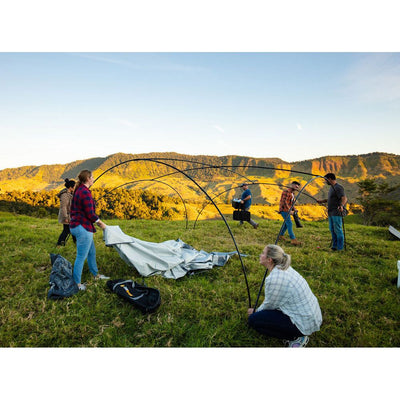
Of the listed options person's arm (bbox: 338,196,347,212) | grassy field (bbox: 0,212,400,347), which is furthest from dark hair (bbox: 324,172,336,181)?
grassy field (bbox: 0,212,400,347)

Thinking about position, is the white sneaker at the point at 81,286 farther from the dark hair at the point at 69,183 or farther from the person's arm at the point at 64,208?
the dark hair at the point at 69,183

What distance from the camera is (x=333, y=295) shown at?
156 inches

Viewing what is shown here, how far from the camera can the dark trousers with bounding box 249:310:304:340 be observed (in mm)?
2658

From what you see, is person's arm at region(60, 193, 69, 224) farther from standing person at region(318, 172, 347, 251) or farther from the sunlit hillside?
the sunlit hillside

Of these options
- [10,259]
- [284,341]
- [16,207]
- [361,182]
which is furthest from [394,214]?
[16,207]

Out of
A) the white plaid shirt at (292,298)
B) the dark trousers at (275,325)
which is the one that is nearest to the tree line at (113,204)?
the dark trousers at (275,325)

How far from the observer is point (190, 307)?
351cm

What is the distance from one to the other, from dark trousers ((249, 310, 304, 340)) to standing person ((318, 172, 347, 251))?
15.0 ft

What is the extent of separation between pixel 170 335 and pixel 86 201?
98.4 inches

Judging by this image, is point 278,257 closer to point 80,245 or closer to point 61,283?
point 80,245

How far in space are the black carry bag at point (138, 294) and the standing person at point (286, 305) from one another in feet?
5.47

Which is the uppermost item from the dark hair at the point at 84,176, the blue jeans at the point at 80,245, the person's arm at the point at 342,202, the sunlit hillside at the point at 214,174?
the sunlit hillside at the point at 214,174

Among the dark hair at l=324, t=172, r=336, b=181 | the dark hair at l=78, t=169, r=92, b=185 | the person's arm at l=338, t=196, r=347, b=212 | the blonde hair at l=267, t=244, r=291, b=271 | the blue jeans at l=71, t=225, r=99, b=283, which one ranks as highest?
the dark hair at l=324, t=172, r=336, b=181

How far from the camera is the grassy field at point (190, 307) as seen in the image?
2836mm
